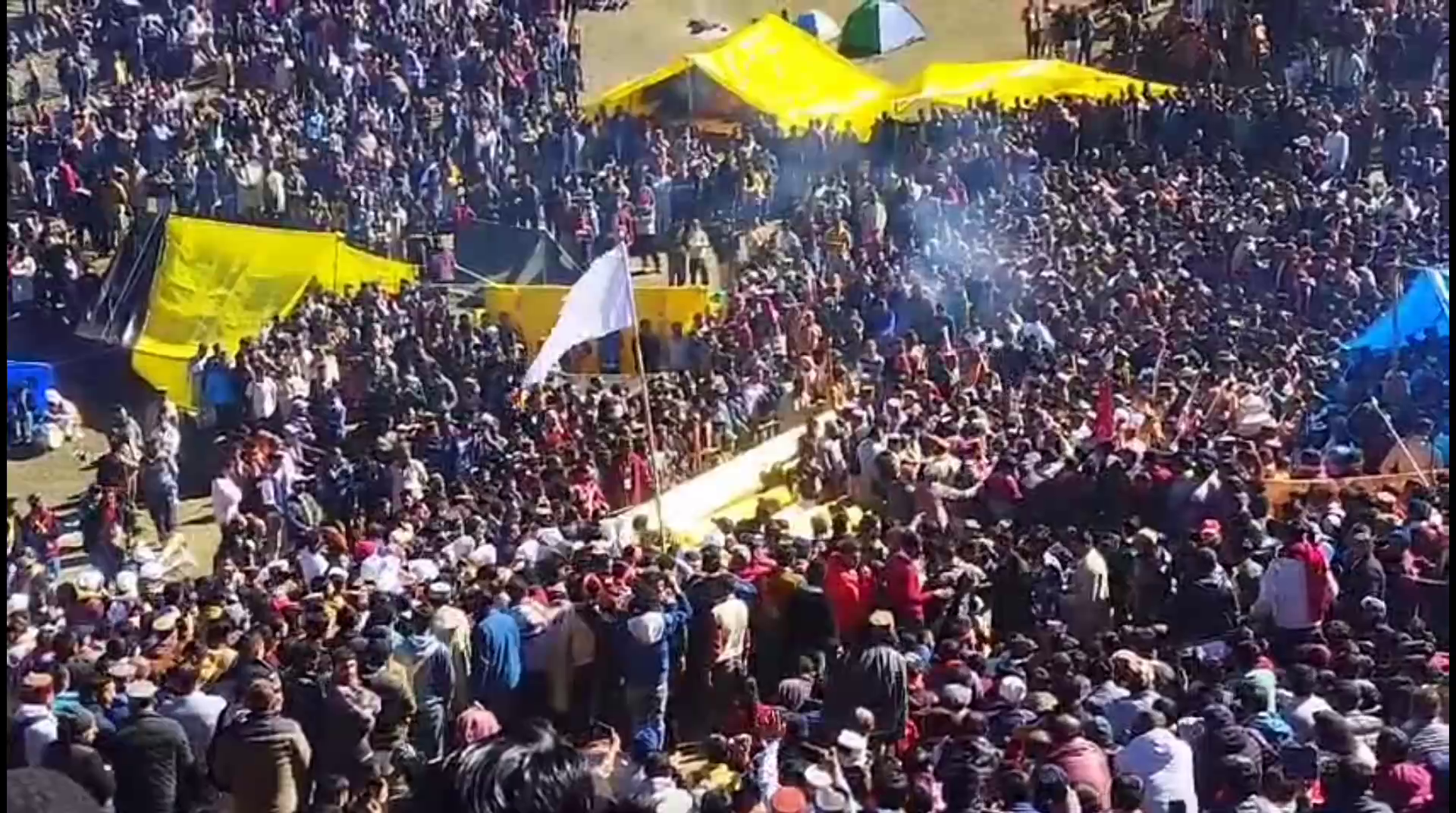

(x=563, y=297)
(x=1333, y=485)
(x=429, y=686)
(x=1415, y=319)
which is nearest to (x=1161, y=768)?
(x=429, y=686)

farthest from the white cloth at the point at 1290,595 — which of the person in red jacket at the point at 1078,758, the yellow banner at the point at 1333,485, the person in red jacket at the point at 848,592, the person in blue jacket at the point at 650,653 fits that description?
the person in blue jacket at the point at 650,653

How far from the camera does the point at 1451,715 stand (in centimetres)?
944

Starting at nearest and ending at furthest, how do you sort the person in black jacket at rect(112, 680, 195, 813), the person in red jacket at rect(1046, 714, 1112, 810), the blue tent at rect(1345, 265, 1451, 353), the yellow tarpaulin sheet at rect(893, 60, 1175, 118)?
the person in red jacket at rect(1046, 714, 1112, 810) → the person in black jacket at rect(112, 680, 195, 813) → the blue tent at rect(1345, 265, 1451, 353) → the yellow tarpaulin sheet at rect(893, 60, 1175, 118)

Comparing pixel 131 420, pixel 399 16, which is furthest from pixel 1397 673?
pixel 399 16

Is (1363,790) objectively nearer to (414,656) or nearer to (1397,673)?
(1397,673)

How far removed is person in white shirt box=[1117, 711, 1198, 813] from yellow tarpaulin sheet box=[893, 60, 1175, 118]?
17.2 m

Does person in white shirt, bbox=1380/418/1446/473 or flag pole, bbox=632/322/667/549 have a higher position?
flag pole, bbox=632/322/667/549

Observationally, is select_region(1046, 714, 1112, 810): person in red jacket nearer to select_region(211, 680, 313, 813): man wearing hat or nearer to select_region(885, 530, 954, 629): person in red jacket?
select_region(885, 530, 954, 629): person in red jacket

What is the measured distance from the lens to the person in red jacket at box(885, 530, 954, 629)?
39.4ft

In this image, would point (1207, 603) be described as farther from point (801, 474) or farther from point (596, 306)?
point (801, 474)

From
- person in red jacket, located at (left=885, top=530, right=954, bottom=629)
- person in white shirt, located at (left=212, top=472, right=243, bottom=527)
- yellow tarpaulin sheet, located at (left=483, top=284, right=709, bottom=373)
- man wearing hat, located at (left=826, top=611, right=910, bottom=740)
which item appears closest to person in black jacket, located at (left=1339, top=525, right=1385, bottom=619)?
person in red jacket, located at (left=885, top=530, right=954, bottom=629)

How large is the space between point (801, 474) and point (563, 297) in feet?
17.1

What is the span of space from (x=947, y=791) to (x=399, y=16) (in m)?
22.9

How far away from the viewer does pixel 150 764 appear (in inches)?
397
